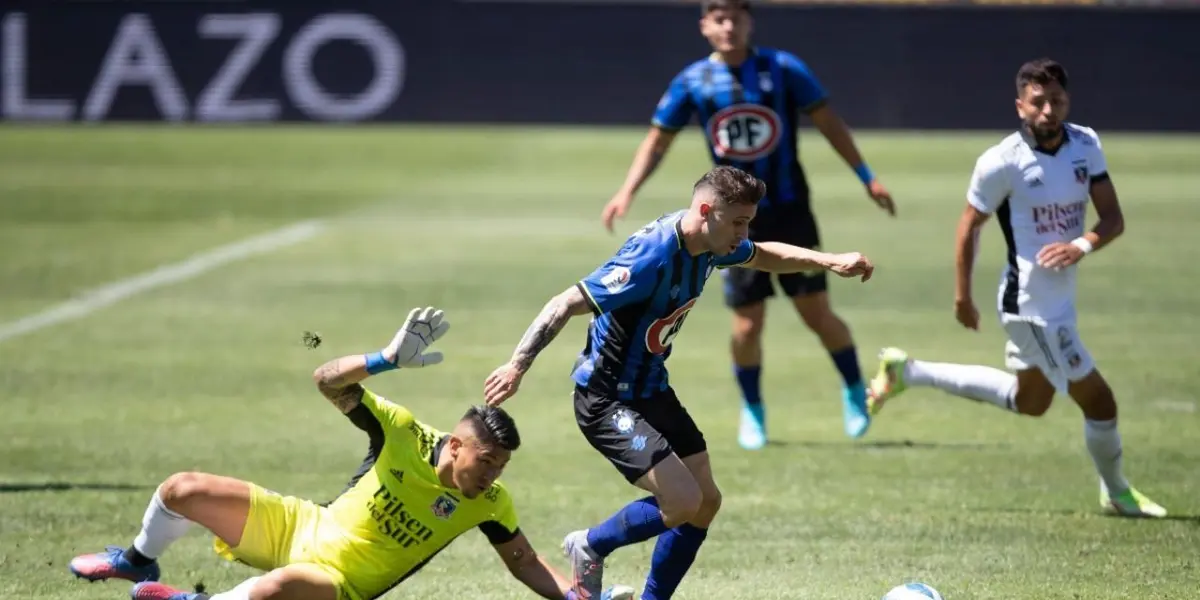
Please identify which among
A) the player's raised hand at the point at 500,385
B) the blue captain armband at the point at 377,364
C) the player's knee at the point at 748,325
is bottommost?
the player's knee at the point at 748,325

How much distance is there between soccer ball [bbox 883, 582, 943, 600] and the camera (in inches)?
289

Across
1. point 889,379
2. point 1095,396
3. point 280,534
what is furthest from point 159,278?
point 280,534

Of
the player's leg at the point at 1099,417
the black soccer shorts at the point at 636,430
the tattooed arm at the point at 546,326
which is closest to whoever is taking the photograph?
the tattooed arm at the point at 546,326

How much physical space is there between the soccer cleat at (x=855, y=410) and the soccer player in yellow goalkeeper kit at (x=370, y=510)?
4.78 metres

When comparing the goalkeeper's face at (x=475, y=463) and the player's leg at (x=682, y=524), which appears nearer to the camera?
the goalkeeper's face at (x=475, y=463)

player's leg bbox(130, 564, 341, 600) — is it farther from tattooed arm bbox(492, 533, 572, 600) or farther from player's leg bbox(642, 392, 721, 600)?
player's leg bbox(642, 392, 721, 600)

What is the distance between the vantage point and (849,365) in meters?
11.9

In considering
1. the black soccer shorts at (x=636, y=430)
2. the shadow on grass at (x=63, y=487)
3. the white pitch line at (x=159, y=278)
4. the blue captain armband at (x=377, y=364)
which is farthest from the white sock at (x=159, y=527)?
the white pitch line at (x=159, y=278)

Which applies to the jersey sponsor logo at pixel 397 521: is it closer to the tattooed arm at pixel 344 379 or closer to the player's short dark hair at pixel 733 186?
the tattooed arm at pixel 344 379

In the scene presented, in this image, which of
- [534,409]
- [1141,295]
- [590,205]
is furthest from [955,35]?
[534,409]

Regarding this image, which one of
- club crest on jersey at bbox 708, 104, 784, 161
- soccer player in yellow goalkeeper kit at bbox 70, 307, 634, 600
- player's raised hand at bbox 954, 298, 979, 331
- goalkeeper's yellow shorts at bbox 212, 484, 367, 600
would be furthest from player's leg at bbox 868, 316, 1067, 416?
goalkeeper's yellow shorts at bbox 212, 484, 367, 600

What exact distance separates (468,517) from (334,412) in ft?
18.1

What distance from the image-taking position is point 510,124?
28.6 meters

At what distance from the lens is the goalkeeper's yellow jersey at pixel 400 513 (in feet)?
23.4
